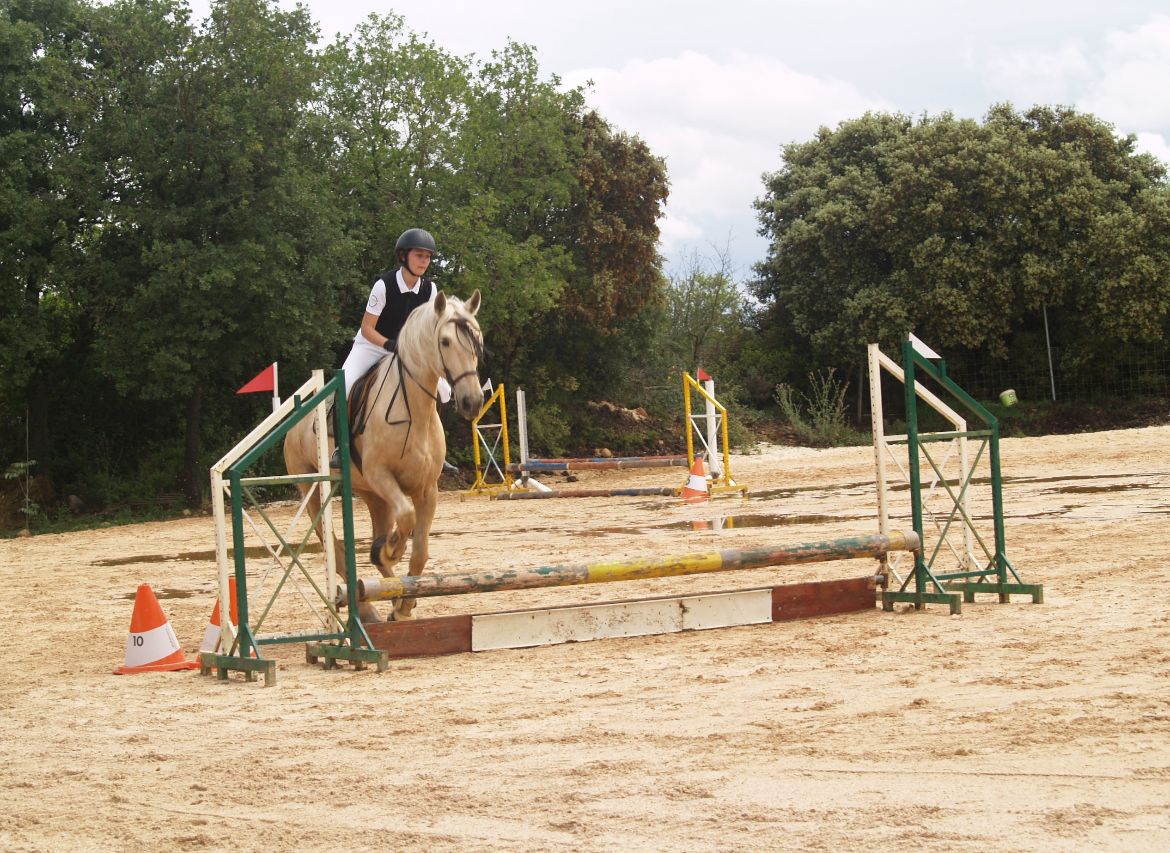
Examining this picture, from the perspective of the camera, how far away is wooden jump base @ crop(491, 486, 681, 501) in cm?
1852

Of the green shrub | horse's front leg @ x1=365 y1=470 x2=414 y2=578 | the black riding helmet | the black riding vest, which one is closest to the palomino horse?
horse's front leg @ x1=365 y1=470 x2=414 y2=578

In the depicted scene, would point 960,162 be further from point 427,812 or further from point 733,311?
point 427,812

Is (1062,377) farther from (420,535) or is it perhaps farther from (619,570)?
(619,570)

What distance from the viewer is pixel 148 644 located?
7.01 meters

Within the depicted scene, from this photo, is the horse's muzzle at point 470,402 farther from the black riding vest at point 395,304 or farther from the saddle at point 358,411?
the black riding vest at point 395,304

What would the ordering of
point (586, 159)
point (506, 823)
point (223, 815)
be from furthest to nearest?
point (586, 159) < point (223, 815) < point (506, 823)

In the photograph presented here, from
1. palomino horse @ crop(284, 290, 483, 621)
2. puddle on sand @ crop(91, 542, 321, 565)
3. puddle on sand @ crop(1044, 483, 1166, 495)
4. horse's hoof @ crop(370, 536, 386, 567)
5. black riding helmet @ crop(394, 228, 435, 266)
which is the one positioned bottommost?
puddle on sand @ crop(91, 542, 321, 565)

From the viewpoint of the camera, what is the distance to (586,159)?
99.0 feet

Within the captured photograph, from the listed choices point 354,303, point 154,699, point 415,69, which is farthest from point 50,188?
point 154,699

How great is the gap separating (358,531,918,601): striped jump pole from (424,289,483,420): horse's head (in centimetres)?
99

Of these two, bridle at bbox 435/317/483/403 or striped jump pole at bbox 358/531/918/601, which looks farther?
bridle at bbox 435/317/483/403

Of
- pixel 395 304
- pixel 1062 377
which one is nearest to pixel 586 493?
pixel 395 304

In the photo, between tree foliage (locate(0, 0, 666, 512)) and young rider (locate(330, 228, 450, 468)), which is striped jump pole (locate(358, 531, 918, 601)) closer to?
young rider (locate(330, 228, 450, 468))

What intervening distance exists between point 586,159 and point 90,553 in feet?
58.8
